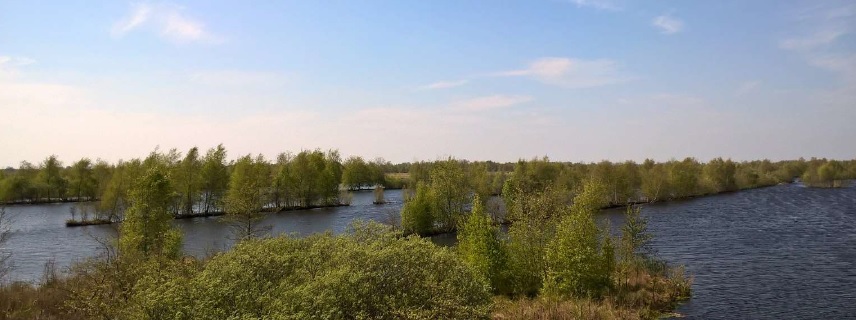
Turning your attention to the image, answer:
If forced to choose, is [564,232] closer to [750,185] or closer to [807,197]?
[807,197]

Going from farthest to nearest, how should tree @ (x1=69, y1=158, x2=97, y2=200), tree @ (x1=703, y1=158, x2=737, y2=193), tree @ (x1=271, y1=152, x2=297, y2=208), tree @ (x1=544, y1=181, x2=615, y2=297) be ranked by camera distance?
tree @ (x1=703, y1=158, x2=737, y2=193)
tree @ (x1=69, y1=158, x2=97, y2=200)
tree @ (x1=271, y1=152, x2=297, y2=208)
tree @ (x1=544, y1=181, x2=615, y2=297)

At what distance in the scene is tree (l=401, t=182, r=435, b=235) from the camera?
6912cm

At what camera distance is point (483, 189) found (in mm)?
80312

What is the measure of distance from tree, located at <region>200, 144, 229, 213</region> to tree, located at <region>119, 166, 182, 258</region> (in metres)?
56.8

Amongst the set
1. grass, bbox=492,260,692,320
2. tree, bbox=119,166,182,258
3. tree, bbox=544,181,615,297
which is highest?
tree, bbox=119,166,182,258

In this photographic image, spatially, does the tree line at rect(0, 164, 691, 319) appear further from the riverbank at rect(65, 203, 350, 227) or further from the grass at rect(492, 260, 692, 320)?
the riverbank at rect(65, 203, 350, 227)

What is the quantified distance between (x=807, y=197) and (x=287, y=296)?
129m

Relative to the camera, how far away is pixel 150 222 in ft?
124

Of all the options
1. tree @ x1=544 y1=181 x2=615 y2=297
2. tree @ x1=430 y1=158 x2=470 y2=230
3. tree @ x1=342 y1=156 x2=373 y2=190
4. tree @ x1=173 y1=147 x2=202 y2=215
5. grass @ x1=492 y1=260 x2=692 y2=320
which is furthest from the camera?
tree @ x1=342 y1=156 x2=373 y2=190

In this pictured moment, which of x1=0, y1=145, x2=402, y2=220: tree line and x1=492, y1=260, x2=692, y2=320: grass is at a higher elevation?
x1=0, y1=145, x2=402, y2=220: tree line

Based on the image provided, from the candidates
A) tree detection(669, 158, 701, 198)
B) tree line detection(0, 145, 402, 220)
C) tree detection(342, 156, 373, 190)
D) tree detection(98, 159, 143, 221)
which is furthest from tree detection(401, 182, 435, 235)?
tree detection(342, 156, 373, 190)

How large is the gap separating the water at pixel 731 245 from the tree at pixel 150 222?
13.6m

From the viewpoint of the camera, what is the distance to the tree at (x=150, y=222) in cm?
3669

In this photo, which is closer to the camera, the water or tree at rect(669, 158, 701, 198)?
the water
